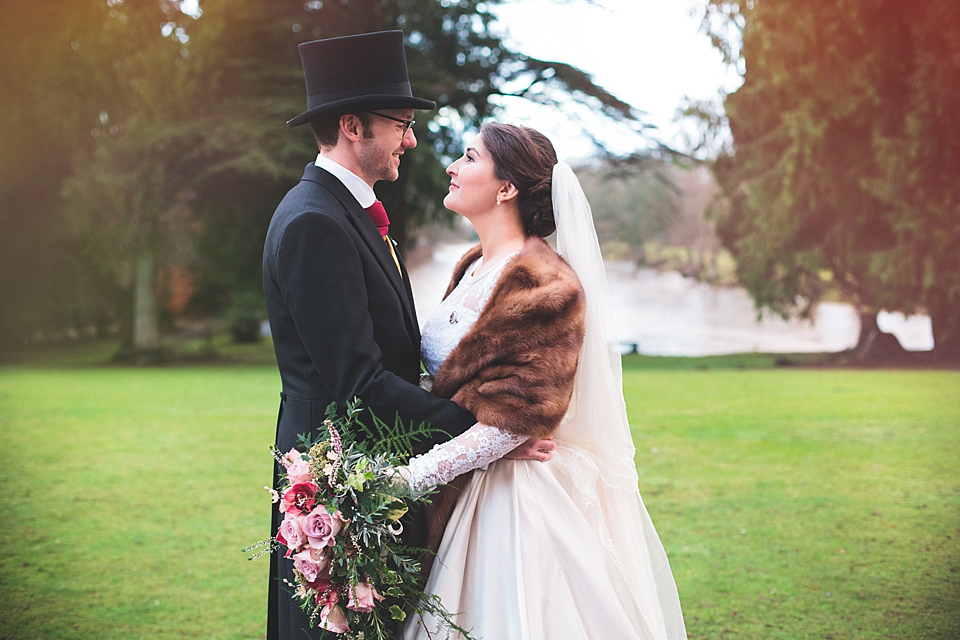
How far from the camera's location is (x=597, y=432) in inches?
87.0

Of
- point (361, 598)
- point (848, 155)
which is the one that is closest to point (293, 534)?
point (361, 598)

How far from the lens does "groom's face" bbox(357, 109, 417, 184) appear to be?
82.0 inches

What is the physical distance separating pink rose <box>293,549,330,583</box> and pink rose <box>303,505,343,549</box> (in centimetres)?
2

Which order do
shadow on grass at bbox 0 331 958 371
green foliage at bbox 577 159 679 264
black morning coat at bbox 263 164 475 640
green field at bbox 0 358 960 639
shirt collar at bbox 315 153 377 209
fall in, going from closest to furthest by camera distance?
black morning coat at bbox 263 164 475 640 < shirt collar at bbox 315 153 377 209 < green field at bbox 0 358 960 639 < shadow on grass at bbox 0 331 958 371 < green foliage at bbox 577 159 679 264

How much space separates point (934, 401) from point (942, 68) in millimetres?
5973

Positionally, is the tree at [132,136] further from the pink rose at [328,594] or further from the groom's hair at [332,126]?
the pink rose at [328,594]

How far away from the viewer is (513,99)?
14.1 metres

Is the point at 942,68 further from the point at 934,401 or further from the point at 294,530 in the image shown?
the point at 294,530

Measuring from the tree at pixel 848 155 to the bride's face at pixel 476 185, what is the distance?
1276cm

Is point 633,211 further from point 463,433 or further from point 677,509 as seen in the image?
point 463,433

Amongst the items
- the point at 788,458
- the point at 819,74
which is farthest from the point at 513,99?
the point at 788,458

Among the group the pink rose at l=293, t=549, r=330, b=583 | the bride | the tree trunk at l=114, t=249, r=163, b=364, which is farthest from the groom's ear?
the tree trunk at l=114, t=249, r=163, b=364

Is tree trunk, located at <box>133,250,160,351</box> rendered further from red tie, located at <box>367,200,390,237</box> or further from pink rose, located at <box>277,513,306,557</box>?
pink rose, located at <box>277,513,306,557</box>

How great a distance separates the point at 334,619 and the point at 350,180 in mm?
1085
